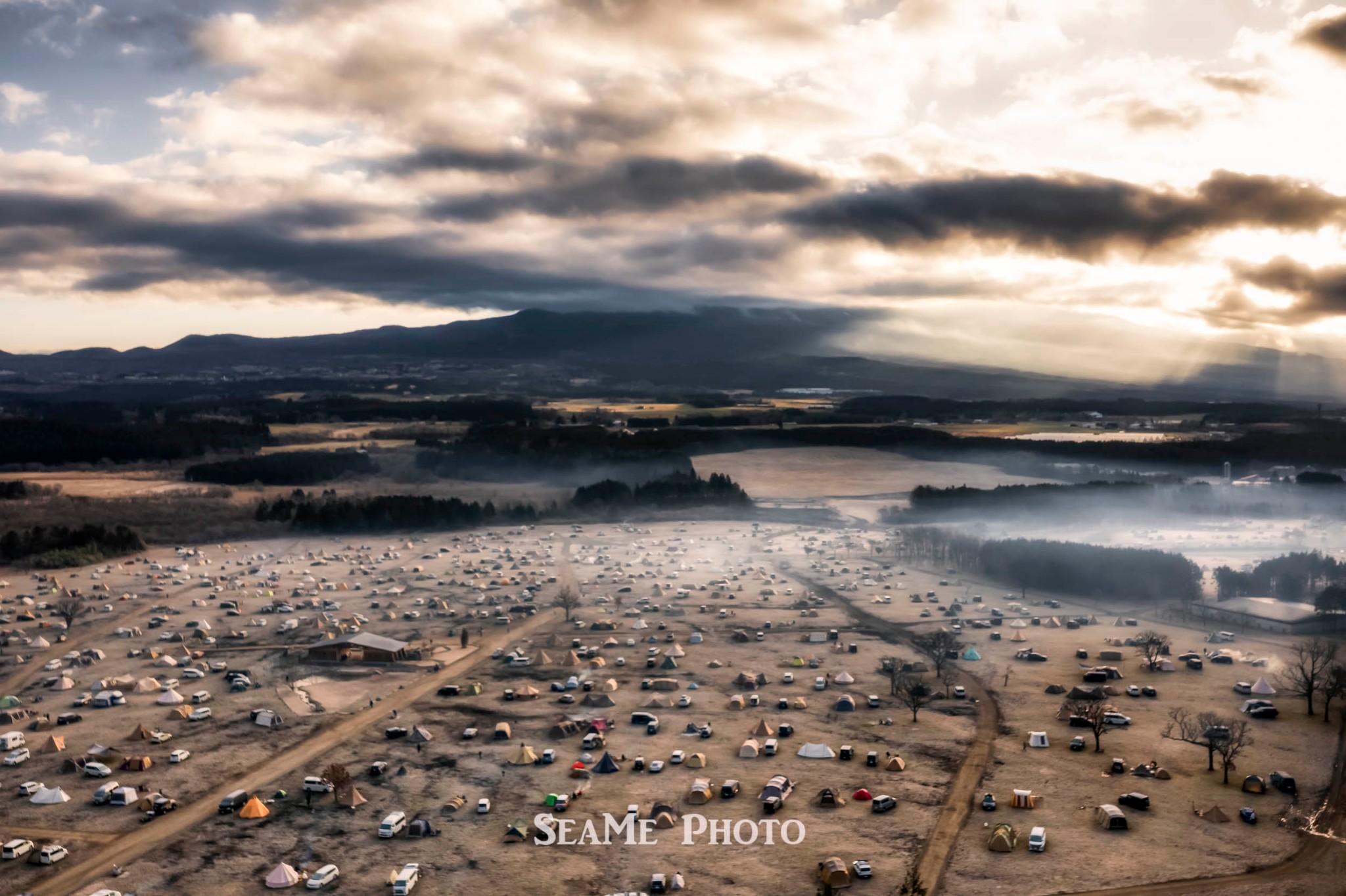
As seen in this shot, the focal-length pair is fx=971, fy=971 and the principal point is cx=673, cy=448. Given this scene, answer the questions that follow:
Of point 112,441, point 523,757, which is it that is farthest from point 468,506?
point 112,441

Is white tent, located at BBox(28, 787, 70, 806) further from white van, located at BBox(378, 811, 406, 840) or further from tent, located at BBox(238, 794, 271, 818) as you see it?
white van, located at BBox(378, 811, 406, 840)

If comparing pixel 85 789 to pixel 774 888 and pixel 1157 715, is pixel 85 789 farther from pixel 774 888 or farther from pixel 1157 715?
pixel 1157 715

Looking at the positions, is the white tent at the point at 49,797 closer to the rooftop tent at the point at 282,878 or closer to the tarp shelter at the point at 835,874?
the rooftop tent at the point at 282,878

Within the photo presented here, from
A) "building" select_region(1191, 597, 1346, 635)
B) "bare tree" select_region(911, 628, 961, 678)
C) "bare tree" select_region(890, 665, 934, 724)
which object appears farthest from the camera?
"building" select_region(1191, 597, 1346, 635)

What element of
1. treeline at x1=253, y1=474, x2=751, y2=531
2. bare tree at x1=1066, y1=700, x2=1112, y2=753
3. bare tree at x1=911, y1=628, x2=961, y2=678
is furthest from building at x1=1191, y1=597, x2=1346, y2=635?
treeline at x1=253, y1=474, x2=751, y2=531

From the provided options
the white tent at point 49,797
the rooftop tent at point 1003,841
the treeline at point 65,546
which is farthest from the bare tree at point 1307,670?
the treeline at point 65,546

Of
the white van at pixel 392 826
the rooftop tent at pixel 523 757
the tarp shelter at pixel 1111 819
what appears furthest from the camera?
the rooftop tent at pixel 523 757
